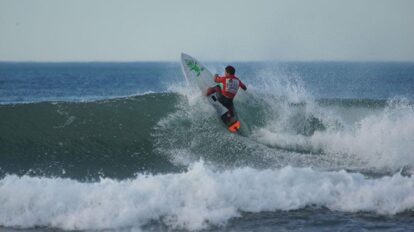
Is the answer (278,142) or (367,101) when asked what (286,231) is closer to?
(278,142)

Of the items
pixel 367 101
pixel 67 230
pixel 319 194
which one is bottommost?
pixel 67 230

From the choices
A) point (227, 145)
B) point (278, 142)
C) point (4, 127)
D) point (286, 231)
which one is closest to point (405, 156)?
point (278, 142)

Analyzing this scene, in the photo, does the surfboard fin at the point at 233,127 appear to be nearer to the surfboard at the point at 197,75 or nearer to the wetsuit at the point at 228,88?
the wetsuit at the point at 228,88

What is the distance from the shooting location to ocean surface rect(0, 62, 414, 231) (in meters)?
7.72

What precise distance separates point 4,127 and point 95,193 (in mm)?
4732

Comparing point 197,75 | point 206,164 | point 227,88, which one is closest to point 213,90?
point 227,88

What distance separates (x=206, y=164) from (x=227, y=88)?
6.27 feet

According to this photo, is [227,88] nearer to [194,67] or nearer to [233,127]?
[233,127]

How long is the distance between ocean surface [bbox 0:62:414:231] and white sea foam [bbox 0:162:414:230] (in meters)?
0.02

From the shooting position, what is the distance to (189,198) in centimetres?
808

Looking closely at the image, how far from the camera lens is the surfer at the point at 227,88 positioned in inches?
463

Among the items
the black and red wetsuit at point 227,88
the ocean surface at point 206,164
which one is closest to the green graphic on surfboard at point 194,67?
the ocean surface at point 206,164

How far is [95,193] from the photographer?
8125 mm

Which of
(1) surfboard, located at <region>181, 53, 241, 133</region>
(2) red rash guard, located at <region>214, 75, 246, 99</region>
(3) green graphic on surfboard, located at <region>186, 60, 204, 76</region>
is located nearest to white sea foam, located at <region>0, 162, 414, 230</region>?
(2) red rash guard, located at <region>214, 75, 246, 99</region>
